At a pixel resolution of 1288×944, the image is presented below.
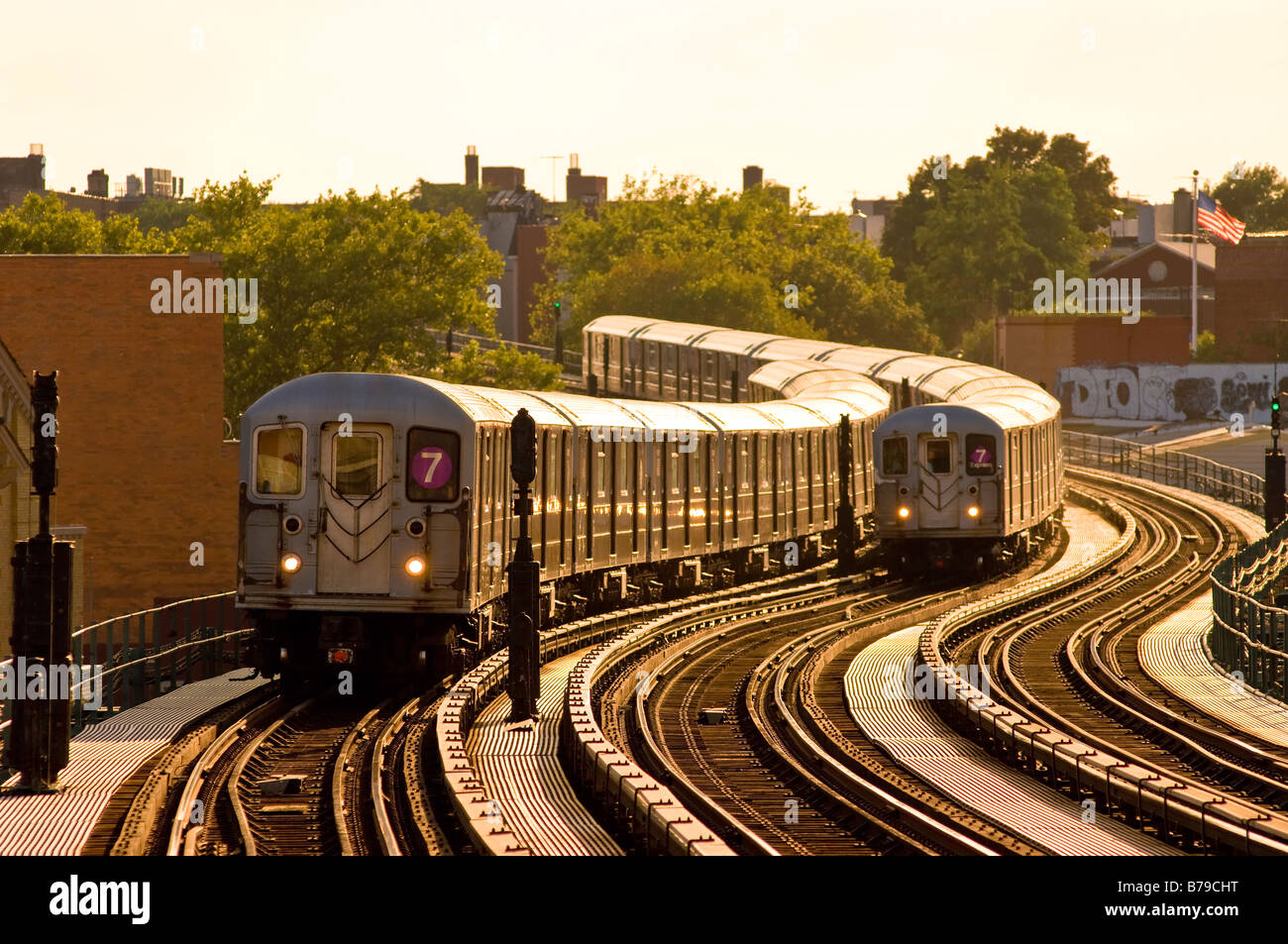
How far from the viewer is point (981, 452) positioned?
34.8m

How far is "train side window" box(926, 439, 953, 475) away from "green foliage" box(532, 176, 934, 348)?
196ft

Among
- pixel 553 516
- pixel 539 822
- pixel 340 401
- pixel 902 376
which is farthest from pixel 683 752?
pixel 902 376

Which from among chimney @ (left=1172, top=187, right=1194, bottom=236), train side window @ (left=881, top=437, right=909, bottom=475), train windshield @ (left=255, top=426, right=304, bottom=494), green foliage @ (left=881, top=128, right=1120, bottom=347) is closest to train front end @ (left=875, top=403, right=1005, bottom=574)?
train side window @ (left=881, top=437, right=909, bottom=475)

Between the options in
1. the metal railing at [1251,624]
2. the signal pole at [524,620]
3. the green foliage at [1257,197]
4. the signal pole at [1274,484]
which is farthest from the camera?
the green foliage at [1257,197]

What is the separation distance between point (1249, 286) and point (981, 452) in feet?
194

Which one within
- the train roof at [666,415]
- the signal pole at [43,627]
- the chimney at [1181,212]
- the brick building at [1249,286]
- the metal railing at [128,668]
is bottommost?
the metal railing at [128,668]

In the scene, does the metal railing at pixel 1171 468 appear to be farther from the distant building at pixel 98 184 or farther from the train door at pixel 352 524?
the distant building at pixel 98 184

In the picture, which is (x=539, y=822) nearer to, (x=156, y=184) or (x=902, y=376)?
(x=902, y=376)

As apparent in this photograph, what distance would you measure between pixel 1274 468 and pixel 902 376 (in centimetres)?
1375

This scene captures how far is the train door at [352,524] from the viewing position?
19.8 m

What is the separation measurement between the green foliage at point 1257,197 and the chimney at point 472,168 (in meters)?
57.3

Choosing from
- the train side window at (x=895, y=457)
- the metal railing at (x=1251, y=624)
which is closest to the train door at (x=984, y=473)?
the train side window at (x=895, y=457)

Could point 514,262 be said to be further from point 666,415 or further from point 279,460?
point 279,460

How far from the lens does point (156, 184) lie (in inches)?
6344
